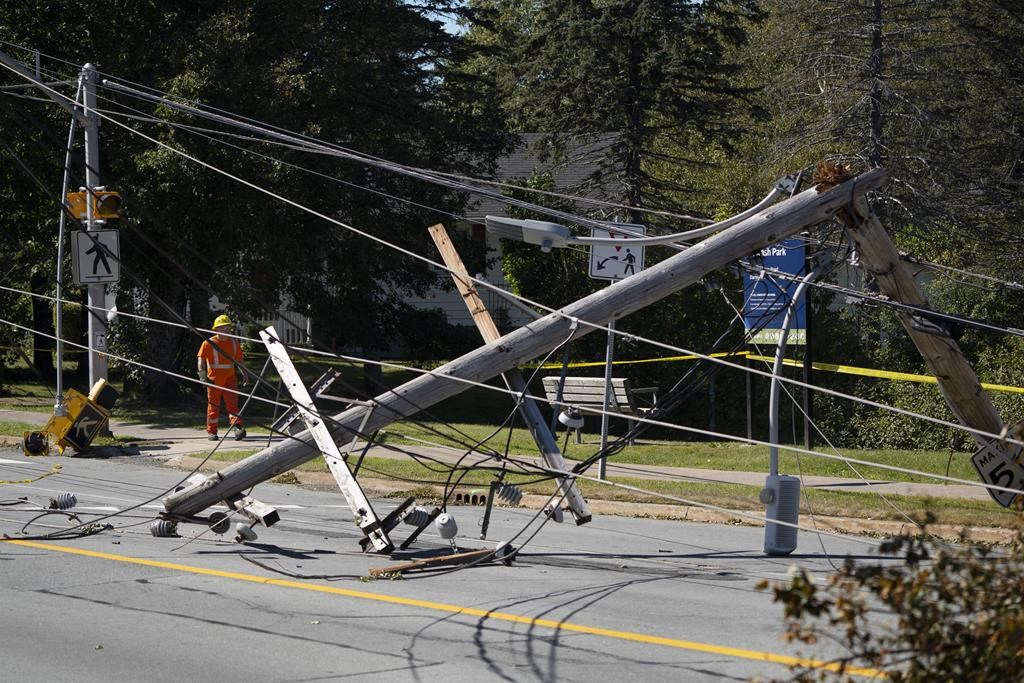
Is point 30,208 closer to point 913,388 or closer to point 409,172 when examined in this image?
point 409,172

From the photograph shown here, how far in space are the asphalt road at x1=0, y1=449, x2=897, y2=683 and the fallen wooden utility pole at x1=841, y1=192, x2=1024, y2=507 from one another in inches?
57.2

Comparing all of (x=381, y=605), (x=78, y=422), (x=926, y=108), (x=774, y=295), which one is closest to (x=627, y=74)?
(x=926, y=108)

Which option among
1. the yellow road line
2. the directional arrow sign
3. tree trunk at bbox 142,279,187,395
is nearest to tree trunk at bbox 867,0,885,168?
the directional arrow sign

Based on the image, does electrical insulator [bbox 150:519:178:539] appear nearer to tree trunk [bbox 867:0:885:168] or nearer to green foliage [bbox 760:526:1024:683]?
green foliage [bbox 760:526:1024:683]

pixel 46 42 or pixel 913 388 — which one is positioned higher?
pixel 46 42

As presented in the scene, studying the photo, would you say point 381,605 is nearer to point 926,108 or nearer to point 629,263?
point 629,263

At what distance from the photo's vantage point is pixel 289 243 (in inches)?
891

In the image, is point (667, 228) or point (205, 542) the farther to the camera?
point (667, 228)

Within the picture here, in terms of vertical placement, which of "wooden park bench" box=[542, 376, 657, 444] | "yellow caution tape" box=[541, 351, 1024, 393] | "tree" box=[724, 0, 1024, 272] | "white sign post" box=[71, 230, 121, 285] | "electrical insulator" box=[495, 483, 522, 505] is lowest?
"electrical insulator" box=[495, 483, 522, 505]

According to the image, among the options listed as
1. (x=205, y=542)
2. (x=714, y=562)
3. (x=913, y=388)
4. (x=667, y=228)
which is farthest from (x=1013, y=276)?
(x=205, y=542)

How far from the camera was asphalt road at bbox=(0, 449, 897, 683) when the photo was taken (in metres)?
6.93

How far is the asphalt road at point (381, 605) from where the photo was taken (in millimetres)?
6926

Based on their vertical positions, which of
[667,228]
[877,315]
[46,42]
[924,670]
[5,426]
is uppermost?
[46,42]

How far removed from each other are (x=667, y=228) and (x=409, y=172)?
16328 mm
